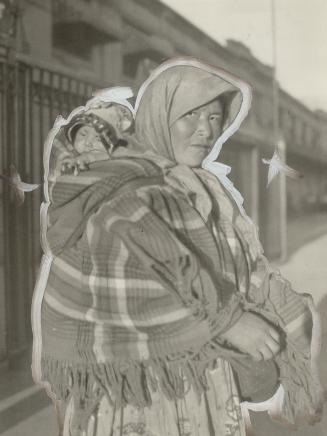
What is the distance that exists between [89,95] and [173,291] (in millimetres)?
688

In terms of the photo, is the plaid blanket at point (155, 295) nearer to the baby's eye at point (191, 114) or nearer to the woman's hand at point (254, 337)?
the woman's hand at point (254, 337)

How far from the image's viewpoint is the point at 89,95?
5.45 ft

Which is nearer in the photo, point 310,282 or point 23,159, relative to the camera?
point 310,282

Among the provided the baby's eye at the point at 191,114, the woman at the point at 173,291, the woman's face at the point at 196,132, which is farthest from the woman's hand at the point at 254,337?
the baby's eye at the point at 191,114

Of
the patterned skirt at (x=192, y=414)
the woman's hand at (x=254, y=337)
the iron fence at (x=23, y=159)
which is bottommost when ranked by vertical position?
the patterned skirt at (x=192, y=414)

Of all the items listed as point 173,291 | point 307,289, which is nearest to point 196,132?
point 173,291

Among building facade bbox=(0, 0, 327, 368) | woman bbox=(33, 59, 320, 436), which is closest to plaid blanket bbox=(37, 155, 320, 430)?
woman bbox=(33, 59, 320, 436)

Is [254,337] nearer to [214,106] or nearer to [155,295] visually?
[155,295]

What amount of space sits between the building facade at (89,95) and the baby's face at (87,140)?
129mm

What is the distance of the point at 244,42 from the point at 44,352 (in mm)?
1172

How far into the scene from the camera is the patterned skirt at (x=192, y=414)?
154 cm

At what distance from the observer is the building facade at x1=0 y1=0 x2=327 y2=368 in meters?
1.61

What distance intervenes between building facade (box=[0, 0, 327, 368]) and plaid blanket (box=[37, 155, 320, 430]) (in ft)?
0.54

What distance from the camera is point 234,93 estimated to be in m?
1.59
